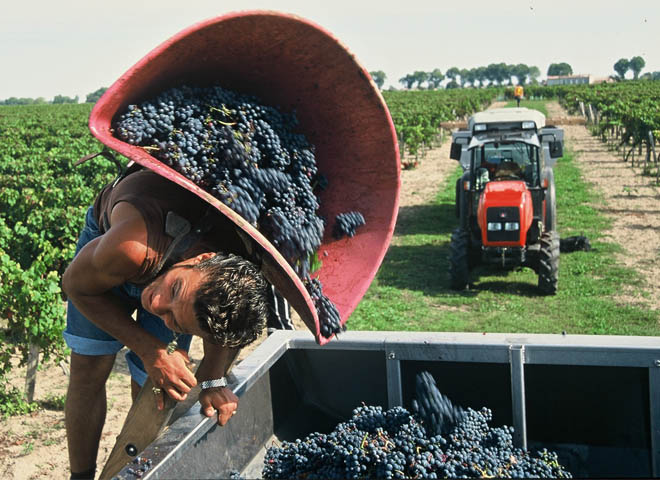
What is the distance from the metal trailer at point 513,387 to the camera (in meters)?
2.05

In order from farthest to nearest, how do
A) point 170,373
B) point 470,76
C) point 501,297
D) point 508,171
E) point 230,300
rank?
point 470,76
point 508,171
point 501,297
point 170,373
point 230,300

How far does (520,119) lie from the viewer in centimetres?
919

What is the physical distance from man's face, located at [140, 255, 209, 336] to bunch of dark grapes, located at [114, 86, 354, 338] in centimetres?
20

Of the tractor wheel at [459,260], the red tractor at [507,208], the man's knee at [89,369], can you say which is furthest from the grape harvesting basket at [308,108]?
the tractor wheel at [459,260]

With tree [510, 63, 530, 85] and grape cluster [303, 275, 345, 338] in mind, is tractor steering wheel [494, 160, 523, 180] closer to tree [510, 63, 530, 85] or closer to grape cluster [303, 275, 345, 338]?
grape cluster [303, 275, 345, 338]

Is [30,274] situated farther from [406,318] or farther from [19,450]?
[406,318]

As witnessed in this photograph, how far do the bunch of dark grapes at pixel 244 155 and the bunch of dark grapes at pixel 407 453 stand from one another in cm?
36

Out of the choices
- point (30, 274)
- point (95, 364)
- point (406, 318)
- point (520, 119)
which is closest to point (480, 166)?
point (520, 119)

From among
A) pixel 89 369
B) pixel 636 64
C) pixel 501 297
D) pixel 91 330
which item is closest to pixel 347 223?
pixel 91 330

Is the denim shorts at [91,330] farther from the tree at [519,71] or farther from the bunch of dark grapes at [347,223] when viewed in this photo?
the tree at [519,71]

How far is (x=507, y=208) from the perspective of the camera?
6.97m

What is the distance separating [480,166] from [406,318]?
9.76ft

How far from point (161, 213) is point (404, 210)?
10.6 meters

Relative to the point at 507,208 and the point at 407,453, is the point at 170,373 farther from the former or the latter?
the point at 507,208
